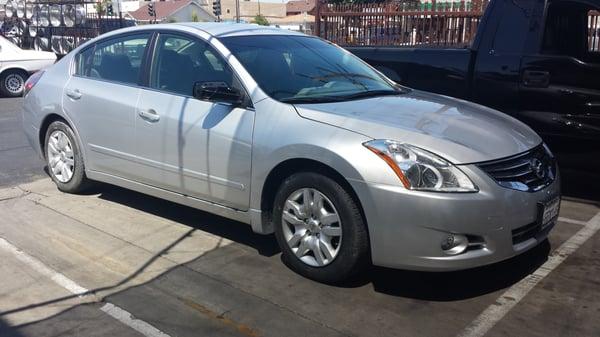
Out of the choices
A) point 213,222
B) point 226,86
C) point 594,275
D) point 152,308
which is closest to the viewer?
point 152,308

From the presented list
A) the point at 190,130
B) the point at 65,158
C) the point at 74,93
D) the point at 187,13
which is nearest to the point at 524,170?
the point at 190,130

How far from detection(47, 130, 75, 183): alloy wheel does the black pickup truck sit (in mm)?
3650

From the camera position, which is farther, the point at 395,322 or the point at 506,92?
the point at 506,92

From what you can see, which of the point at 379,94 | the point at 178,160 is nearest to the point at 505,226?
the point at 379,94

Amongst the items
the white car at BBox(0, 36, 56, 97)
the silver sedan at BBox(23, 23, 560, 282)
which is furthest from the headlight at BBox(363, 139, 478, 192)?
the white car at BBox(0, 36, 56, 97)

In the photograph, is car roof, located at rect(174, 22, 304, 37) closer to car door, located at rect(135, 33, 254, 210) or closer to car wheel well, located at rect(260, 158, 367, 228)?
car door, located at rect(135, 33, 254, 210)

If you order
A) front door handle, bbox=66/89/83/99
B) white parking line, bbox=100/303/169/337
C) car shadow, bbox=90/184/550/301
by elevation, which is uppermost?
front door handle, bbox=66/89/83/99

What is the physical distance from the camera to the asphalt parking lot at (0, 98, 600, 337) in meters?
3.47

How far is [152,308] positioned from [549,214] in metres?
2.54

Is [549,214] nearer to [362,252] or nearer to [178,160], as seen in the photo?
[362,252]

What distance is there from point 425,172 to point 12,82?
13.3 meters

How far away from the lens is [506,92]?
5.65 m

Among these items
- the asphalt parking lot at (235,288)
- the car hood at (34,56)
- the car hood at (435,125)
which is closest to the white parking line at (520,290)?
the asphalt parking lot at (235,288)

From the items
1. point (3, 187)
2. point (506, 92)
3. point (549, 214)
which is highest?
point (506, 92)
